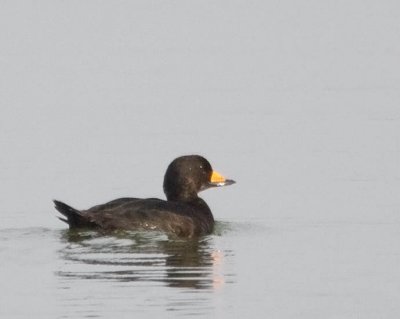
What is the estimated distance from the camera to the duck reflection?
48.2 feet

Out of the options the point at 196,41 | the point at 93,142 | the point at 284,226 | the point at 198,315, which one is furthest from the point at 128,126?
the point at 198,315

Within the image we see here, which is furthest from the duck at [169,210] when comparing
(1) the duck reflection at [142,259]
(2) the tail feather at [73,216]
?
(1) the duck reflection at [142,259]

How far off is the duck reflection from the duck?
107mm

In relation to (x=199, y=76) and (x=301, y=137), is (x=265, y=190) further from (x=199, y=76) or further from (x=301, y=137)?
(x=199, y=76)

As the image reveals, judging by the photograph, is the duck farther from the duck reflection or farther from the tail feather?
the duck reflection

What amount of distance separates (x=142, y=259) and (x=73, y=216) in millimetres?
1277

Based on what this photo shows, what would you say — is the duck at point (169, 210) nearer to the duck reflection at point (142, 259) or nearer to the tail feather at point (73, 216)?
the tail feather at point (73, 216)

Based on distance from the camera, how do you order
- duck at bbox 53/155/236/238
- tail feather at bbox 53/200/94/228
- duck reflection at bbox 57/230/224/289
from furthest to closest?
duck at bbox 53/155/236/238
tail feather at bbox 53/200/94/228
duck reflection at bbox 57/230/224/289

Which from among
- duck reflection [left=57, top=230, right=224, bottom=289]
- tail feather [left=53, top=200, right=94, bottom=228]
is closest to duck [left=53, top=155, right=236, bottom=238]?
tail feather [left=53, top=200, right=94, bottom=228]

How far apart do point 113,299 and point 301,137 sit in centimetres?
915

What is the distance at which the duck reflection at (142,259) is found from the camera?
14695 millimetres

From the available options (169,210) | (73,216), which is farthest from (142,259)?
(169,210)

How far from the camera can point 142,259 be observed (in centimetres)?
1562

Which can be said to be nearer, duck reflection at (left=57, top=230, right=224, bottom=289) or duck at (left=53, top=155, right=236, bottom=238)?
duck reflection at (left=57, top=230, right=224, bottom=289)
